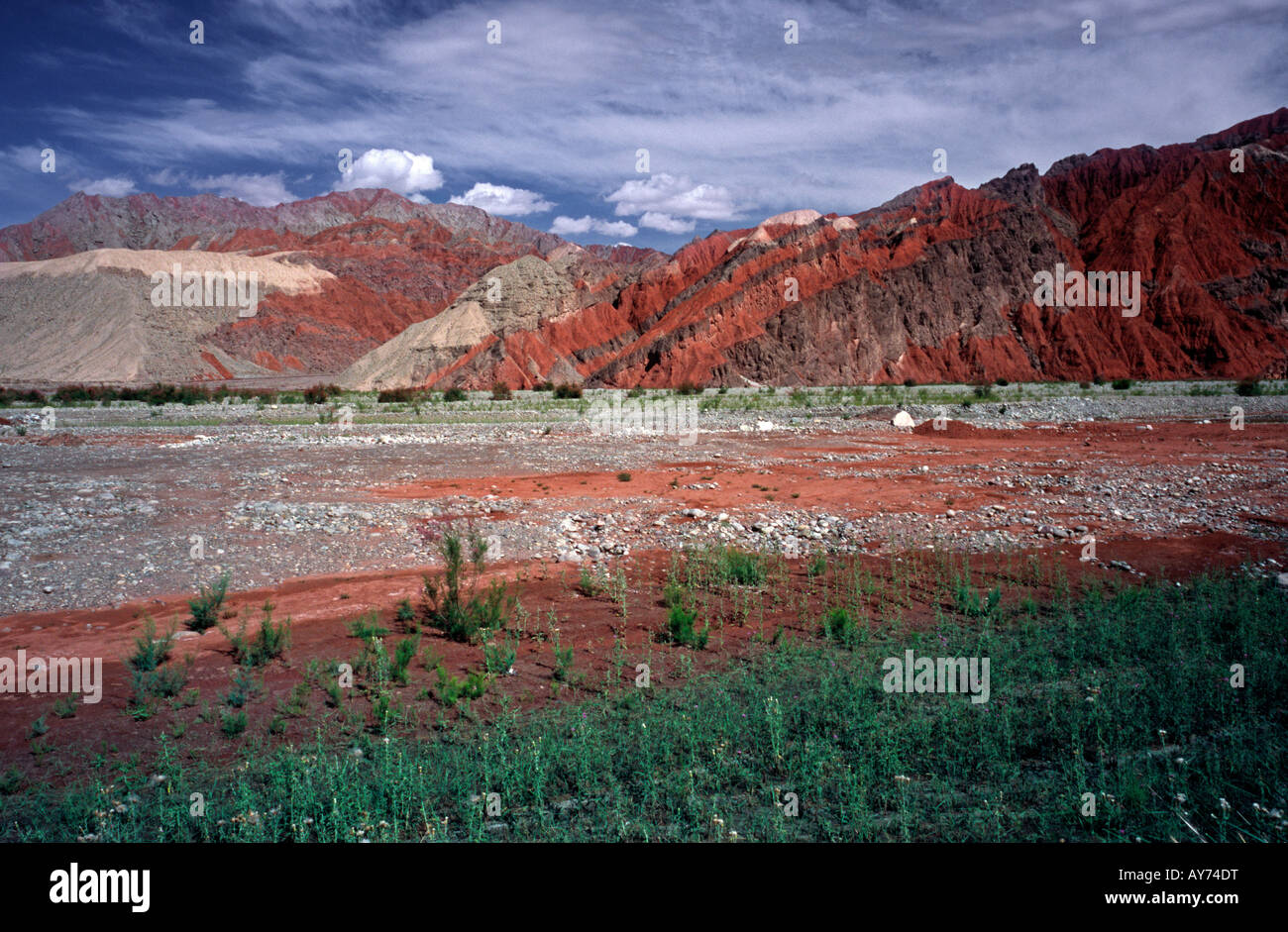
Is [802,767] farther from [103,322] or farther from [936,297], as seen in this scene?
[103,322]

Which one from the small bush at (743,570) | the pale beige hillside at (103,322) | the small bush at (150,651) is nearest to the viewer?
the small bush at (150,651)

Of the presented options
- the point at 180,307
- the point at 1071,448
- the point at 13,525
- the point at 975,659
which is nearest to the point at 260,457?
the point at 13,525

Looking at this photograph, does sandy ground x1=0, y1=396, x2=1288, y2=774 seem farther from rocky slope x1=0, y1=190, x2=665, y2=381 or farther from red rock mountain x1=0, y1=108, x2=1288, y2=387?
rocky slope x1=0, y1=190, x2=665, y2=381

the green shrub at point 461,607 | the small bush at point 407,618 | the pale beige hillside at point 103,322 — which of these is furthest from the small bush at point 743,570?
the pale beige hillside at point 103,322

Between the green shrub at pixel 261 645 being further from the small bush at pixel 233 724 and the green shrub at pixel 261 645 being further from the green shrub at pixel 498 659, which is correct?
the green shrub at pixel 498 659

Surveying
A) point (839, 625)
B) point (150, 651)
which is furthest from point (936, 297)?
point (150, 651)
